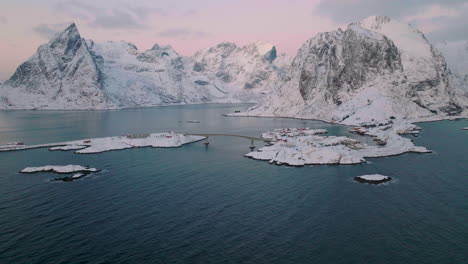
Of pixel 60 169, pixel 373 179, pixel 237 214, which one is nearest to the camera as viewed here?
pixel 237 214

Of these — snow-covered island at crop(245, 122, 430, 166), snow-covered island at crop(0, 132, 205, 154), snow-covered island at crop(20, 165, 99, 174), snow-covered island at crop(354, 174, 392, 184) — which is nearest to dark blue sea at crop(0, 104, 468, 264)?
snow-covered island at crop(354, 174, 392, 184)

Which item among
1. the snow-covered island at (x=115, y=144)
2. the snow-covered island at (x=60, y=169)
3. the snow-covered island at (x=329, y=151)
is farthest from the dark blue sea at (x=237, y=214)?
the snow-covered island at (x=115, y=144)

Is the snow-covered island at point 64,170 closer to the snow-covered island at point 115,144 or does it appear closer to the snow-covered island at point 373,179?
the snow-covered island at point 115,144

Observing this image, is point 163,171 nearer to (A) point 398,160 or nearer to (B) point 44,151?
(B) point 44,151

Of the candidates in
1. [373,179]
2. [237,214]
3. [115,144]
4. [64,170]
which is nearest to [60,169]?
[64,170]

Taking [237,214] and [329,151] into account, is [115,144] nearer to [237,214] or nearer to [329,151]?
[329,151]

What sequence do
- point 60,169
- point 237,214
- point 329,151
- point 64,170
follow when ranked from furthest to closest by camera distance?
point 329,151 → point 60,169 → point 64,170 → point 237,214

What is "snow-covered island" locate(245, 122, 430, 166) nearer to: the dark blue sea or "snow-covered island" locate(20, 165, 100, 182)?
the dark blue sea
